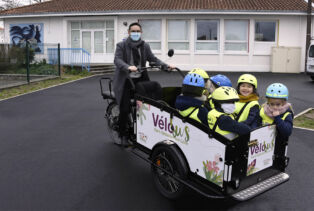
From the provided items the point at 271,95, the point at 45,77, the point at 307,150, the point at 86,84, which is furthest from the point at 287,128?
the point at 45,77

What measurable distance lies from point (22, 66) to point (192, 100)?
12312mm

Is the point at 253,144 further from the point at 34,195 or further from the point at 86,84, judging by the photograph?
the point at 86,84

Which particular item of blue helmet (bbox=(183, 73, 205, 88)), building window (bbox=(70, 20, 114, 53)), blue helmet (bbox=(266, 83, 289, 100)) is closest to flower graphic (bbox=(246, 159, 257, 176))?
blue helmet (bbox=(266, 83, 289, 100))

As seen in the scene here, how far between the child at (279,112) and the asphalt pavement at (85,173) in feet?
2.75

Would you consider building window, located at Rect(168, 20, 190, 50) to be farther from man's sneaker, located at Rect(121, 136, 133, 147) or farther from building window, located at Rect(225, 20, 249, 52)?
man's sneaker, located at Rect(121, 136, 133, 147)

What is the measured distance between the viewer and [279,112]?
12.2 feet

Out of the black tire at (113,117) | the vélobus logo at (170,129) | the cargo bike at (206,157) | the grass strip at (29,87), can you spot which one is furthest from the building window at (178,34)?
the vélobus logo at (170,129)

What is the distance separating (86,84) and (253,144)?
1221cm

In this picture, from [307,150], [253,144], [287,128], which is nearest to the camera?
[253,144]

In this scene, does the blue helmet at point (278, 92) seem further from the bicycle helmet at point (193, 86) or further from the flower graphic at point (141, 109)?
the flower graphic at point (141, 109)

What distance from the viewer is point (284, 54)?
2080 centimetres

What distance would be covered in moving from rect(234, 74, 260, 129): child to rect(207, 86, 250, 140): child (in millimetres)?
401

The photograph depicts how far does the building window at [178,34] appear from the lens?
22172 millimetres

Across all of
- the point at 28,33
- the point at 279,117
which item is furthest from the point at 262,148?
the point at 28,33
